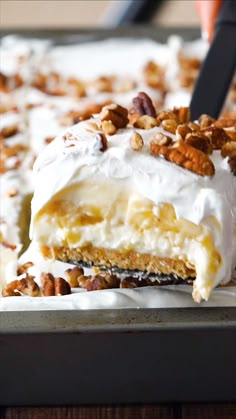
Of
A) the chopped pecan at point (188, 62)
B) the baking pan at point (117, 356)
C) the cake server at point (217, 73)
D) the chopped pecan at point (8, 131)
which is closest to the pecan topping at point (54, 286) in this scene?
the baking pan at point (117, 356)

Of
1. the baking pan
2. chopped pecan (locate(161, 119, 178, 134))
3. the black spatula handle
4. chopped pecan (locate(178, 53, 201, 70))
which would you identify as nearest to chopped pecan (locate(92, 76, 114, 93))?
chopped pecan (locate(178, 53, 201, 70))

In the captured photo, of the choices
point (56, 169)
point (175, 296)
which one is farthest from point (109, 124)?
point (175, 296)

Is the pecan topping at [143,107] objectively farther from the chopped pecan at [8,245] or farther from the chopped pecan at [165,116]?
the chopped pecan at [8,245]

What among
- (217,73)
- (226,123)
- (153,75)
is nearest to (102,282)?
(226,123)

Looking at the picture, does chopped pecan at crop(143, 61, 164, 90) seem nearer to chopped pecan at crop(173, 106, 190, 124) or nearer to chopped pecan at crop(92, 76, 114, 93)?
chopped pecan at crop(92, 76, 114, 93)

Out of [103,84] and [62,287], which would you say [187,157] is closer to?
[62,287]
